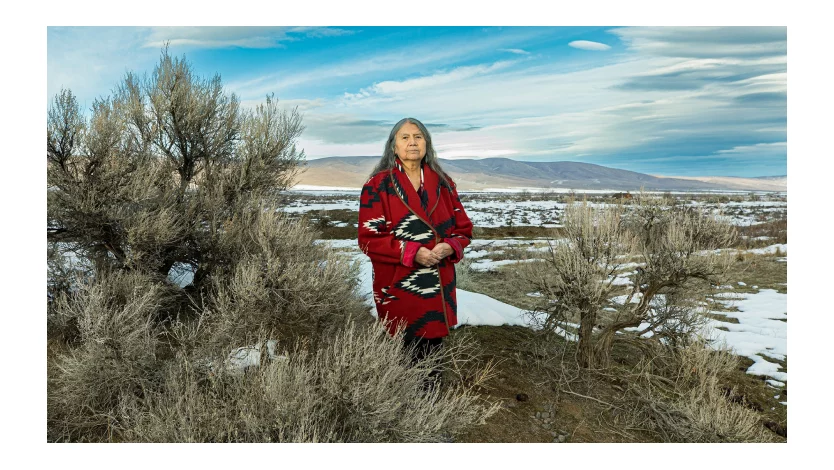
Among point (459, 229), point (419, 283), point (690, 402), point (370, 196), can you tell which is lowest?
point (690, 402)

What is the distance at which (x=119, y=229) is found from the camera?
4.43 m

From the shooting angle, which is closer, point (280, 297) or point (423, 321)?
Result: point (423, 321)

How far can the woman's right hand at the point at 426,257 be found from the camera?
294cm

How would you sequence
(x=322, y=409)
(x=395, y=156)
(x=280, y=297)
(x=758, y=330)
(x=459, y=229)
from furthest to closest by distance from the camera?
(x=758, y=330), (x=280, y=297), (x=459, y=229), (x=395, y=156), (x=322, y=409)

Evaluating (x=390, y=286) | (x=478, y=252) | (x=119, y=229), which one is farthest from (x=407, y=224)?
(x=478, y=252)

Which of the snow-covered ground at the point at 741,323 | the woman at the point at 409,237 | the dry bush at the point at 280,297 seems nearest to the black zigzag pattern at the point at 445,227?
the woman at the point at 409,237

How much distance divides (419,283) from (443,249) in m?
0.26

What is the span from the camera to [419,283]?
10.0 ft

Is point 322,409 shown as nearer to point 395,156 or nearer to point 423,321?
point 423,321

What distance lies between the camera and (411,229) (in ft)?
10.1

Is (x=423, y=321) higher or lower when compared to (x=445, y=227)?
lower

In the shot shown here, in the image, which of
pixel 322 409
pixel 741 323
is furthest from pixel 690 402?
pixel 741 323

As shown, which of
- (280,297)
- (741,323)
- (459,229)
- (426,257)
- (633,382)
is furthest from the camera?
(741,323)
